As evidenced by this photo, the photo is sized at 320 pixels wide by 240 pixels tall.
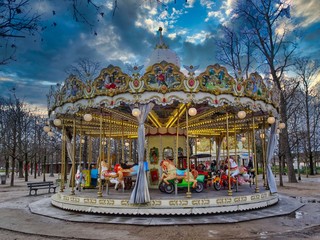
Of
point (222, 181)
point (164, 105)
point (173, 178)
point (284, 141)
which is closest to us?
point (164, 105)

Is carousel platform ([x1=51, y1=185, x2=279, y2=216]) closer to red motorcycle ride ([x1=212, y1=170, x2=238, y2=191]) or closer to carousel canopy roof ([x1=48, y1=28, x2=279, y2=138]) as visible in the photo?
red motorcycle ride ([x1=212, y1=170, x2=238, y2=191])

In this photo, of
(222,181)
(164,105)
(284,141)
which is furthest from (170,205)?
(284,141)

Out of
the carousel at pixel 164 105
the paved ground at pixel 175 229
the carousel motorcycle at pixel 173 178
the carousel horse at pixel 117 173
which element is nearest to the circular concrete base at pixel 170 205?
the carousel at pixel 164 105

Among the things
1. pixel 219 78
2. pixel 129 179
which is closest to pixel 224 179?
pixel 129 179

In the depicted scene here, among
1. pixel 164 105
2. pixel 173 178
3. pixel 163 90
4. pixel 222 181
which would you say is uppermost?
pixel 163 90

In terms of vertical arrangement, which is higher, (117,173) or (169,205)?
(117,173)

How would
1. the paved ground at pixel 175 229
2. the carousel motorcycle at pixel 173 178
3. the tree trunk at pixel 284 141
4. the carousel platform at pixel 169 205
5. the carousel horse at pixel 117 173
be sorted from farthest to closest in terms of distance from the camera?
the tree trunk at pixel 284 141 < the carousel horse at pixel 117 173 < the carousel motorcycle at pixel 173 178 < the carousel platform at pixel 169 205 < the paved ground at pixel 175 229

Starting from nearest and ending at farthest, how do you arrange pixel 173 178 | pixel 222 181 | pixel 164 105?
pixel 164 105 → pixel 173 178 → pixel 222 181

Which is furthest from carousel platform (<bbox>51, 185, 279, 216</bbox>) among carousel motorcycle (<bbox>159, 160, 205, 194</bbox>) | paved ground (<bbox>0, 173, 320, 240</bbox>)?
carousel motorcycle (<bbox>159, 160, 205, 194</bbox>)

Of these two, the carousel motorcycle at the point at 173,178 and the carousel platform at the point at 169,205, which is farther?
the carousel motorcycle at the point at 173,178

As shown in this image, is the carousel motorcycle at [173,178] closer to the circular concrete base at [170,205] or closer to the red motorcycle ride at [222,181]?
the circular concrete base at [170,205]

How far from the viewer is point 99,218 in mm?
9328

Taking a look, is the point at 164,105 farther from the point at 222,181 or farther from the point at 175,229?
the point at 222,181

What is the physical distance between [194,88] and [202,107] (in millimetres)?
2652
